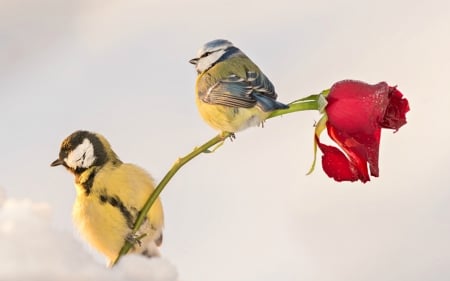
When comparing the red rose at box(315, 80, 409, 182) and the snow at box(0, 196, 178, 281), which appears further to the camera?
the red rose at box(315, 80, 409, 182)

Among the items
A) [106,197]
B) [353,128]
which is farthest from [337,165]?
[106,197]

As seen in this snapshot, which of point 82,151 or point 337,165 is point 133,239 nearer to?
point 82,151

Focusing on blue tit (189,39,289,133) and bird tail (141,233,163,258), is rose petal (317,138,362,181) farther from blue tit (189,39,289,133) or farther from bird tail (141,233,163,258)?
bird tail (141,233,163,258)

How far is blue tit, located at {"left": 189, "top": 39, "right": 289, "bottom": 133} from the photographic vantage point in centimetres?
65

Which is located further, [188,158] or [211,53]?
[211,53]

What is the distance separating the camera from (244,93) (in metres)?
0.67

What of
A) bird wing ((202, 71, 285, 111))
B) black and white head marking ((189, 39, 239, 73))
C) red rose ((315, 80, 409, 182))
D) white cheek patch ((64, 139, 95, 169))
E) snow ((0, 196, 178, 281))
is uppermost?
black and white head marking ((189, 39, 239, 73))

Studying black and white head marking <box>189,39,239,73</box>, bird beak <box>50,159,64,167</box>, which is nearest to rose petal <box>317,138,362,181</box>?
black and white head marking <box>189,39,239,73</box>

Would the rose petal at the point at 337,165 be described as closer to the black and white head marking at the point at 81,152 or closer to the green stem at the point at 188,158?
the green stem at the point at 188,158

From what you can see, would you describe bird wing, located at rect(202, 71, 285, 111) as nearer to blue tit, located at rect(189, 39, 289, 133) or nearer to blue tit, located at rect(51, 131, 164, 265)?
blue tit, located at rect(189, 39, 289, 133)

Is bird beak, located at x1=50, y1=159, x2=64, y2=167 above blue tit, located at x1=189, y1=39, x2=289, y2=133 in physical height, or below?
below

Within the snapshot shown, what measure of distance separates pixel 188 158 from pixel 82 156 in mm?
141
